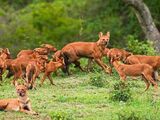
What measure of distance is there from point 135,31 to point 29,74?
1428 cm

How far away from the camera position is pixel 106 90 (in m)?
17.0

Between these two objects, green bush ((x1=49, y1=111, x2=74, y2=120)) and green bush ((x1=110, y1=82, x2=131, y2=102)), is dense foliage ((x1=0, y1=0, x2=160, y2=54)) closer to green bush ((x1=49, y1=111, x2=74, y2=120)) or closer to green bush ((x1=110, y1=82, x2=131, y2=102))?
green bush ((x1=110, y1=82, x2=131, y2=102))

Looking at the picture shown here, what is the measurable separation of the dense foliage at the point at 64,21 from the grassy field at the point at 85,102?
7.38 metres

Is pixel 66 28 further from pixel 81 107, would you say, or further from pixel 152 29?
pixel 81 107

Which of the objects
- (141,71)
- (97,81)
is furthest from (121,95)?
(97,81)

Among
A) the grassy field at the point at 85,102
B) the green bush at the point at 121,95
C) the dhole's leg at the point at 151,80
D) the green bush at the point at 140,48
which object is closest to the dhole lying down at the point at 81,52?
the grassy field at the point at 85,102

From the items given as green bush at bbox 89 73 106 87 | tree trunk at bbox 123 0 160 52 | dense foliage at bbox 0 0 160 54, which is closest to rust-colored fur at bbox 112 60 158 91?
green bush at bbox 89 73 106 87

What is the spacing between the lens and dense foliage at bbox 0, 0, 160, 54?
99.8 ft

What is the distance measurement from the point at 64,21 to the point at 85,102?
2319 cm

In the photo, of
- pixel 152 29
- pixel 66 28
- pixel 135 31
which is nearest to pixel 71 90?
pixel 152 29

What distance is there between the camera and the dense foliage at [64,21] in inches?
1197

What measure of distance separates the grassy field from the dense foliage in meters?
7.38

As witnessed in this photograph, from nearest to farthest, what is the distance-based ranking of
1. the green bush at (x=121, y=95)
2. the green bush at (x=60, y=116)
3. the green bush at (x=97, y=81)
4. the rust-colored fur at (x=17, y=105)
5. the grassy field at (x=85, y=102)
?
the green bush at (x=60, y=116) → the grassy field at (x=85, y=102) → the rust-colored fur at (x=17, y=105) → the green bush at (x=121, y=95) → the green bush at (x=97, y=81)

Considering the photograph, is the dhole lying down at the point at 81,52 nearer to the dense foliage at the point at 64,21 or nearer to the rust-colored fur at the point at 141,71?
the rust-colored fur at the point at 141,71
